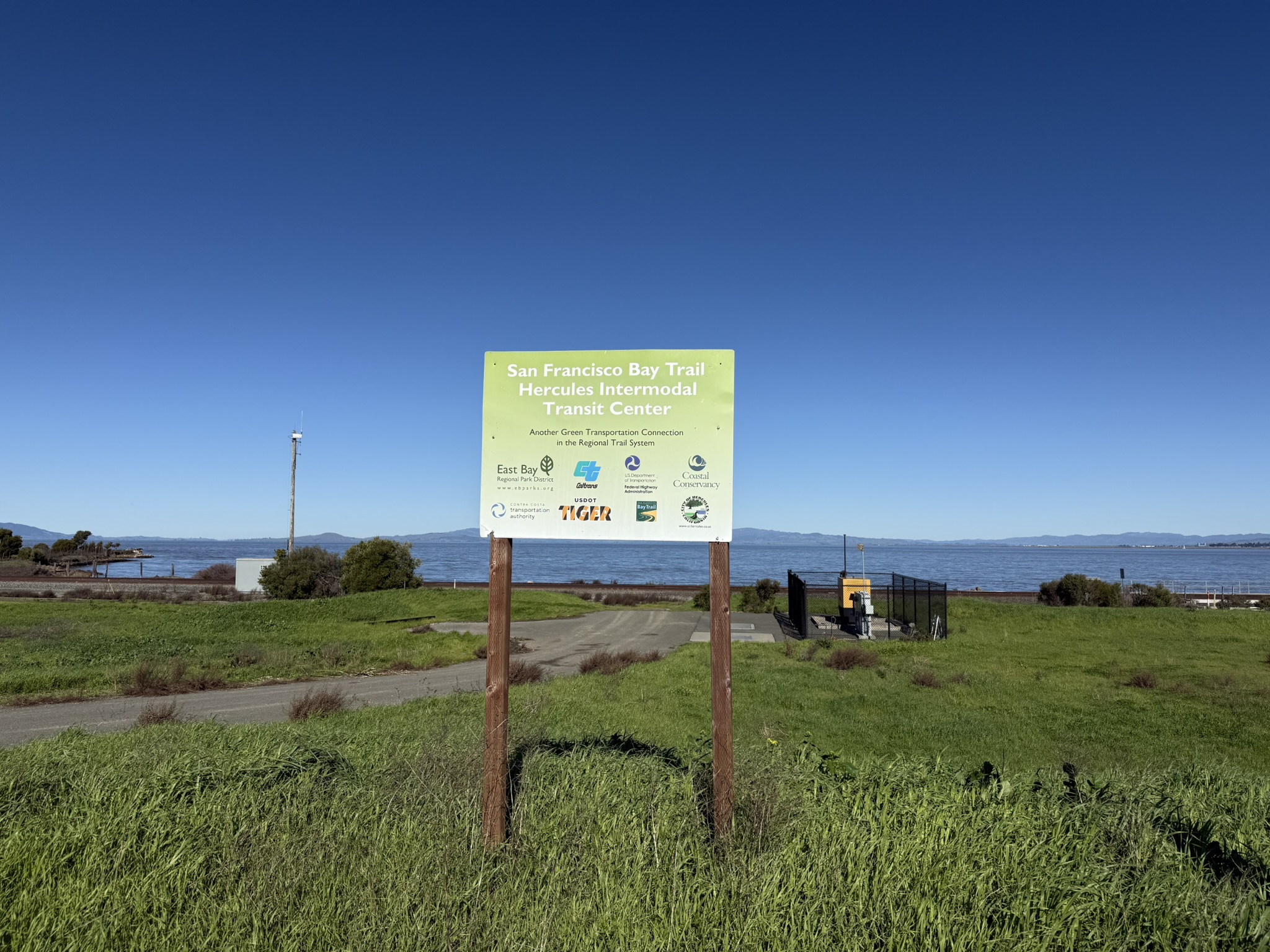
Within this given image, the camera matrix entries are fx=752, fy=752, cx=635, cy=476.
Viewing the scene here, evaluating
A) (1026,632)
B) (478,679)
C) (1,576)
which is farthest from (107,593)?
(1026,632)

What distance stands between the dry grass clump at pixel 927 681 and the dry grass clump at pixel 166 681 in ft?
41.5

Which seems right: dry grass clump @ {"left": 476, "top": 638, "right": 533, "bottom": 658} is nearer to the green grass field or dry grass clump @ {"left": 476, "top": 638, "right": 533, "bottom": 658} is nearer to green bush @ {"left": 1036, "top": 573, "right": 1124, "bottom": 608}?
the green grass field

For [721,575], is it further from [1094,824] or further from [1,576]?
[1,576]

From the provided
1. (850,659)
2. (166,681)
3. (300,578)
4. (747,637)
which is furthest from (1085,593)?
(300,578)

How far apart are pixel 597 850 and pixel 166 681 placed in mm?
12431

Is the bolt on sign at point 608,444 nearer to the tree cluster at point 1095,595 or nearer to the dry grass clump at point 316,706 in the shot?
the dry grass clump at point 316,706

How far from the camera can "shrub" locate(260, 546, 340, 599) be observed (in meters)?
35.1

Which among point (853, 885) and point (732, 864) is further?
point (732, 864)

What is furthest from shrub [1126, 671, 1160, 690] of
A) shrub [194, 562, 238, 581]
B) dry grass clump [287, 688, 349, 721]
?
shrub [194, 562, 238, 581]

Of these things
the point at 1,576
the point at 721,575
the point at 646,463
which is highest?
the point at 646,463

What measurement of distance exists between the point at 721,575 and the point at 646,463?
0.87m

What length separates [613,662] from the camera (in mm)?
15531

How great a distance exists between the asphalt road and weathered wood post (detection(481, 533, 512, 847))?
6.99 meters

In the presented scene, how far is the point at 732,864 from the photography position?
3934 mm
